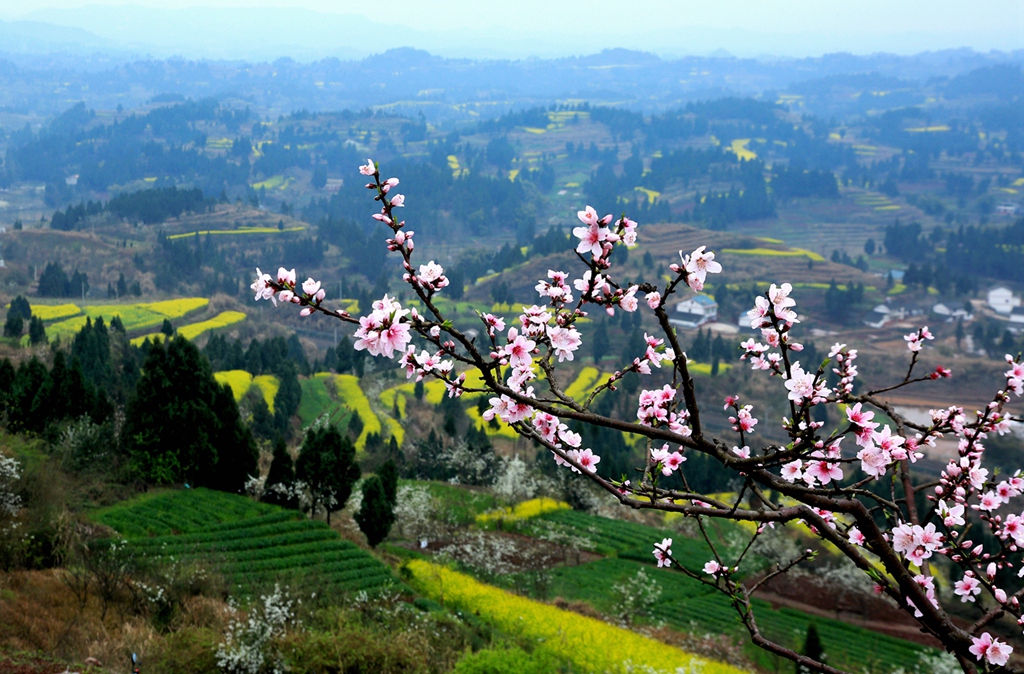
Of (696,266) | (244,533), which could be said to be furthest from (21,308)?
(696,266)

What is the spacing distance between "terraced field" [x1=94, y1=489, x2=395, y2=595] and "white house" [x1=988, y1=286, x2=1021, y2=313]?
87966mm

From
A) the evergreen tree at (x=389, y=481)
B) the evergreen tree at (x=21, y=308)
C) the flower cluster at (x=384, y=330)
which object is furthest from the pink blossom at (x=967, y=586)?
the evergreen tree at (x=21, y=308)

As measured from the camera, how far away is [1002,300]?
87.1m

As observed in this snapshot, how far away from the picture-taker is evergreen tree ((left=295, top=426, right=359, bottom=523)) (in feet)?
72.8

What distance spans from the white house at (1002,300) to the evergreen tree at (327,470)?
281 ft

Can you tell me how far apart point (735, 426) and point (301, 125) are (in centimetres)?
17169

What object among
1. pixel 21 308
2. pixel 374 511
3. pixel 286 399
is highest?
pixel 21 308

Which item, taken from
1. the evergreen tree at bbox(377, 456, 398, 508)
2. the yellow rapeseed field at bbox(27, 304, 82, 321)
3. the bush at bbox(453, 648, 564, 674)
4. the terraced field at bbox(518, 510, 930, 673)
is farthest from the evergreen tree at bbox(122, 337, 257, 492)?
the yellow rapeseed field at bbox(27, 304, 82, 321)

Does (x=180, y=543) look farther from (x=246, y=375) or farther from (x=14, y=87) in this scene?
(x=14, y=87)

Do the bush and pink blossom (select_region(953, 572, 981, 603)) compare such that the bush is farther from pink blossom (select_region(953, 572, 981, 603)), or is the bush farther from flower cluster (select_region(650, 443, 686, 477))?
flower cluster (select_region(650, 443, 686, 477))

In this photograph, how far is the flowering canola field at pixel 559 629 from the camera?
613 inches

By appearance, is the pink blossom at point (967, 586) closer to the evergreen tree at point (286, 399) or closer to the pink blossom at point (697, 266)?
the pink blossom at point (697, 266)

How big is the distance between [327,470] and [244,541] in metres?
3.88

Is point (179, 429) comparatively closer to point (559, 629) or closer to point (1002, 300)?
point (559, 629)
